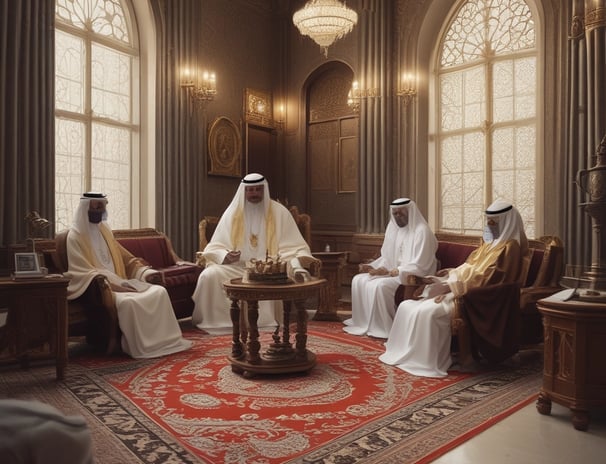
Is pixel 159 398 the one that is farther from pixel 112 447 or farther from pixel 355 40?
pixel 355 40

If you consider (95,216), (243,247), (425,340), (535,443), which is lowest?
(535,443)

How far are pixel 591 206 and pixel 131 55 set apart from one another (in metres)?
7.04

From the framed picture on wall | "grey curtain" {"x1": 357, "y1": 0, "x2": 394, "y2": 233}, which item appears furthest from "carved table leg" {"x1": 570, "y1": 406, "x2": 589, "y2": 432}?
the framed picture on wall

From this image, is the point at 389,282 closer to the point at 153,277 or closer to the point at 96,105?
the point at 153,277

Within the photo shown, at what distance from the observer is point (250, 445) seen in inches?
127

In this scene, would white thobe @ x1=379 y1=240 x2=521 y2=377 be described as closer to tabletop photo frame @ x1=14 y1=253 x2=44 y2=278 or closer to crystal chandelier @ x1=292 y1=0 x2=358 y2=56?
tabletop photo frame @ x1=14 y1=253 x2=44 y2=278

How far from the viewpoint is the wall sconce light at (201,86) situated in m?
8.66

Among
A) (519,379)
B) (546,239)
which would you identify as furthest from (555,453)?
(546,239)

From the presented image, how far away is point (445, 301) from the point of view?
5.10m

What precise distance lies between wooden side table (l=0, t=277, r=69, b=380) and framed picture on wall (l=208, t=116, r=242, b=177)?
16.1ft

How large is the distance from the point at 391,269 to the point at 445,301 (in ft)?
5.80

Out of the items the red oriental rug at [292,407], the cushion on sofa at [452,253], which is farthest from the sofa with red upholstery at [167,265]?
the cushion on sofa at [452,253]

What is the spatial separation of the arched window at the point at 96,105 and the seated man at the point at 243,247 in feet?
7.38

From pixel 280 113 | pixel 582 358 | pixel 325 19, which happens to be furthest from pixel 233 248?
pixel 582 358
